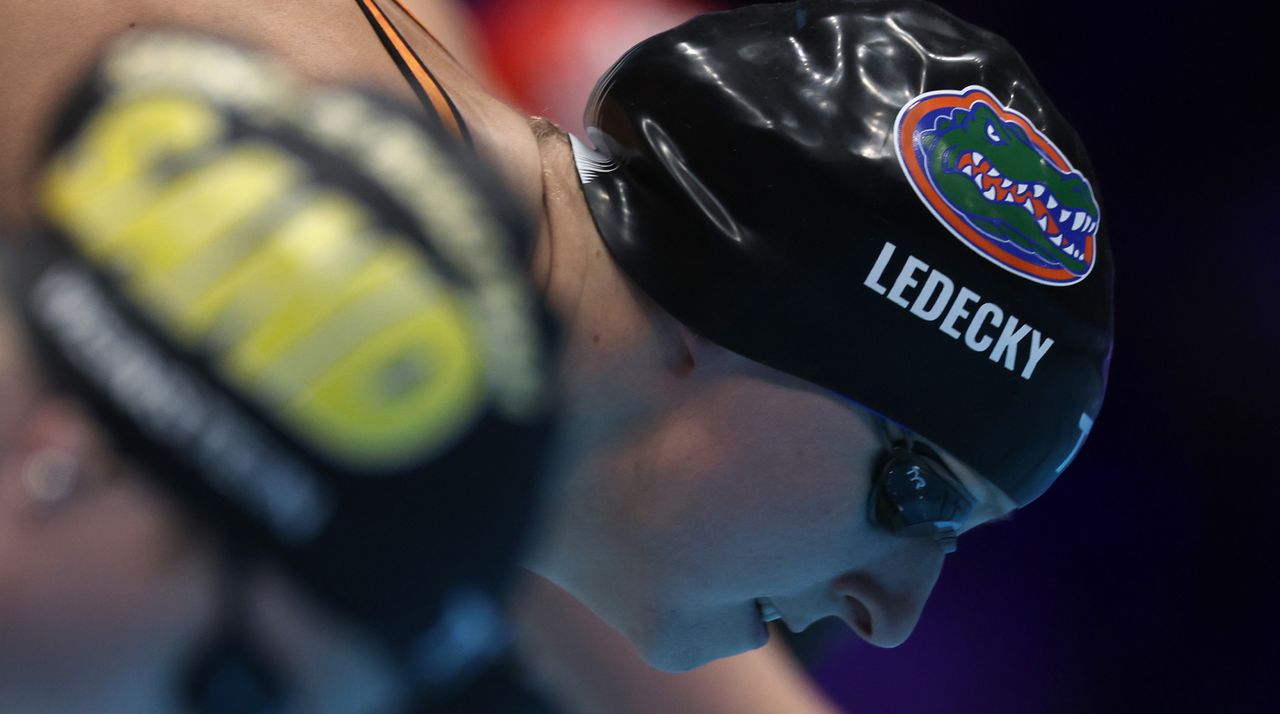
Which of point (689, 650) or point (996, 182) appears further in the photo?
point (689, 650)

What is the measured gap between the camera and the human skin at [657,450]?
3.59ft

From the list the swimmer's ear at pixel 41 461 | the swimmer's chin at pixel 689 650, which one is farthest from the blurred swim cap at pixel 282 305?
the swimmer's chin at pixel 689 650

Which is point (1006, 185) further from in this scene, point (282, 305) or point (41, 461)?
point (41, 461)

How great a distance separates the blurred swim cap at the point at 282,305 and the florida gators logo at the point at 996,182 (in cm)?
41

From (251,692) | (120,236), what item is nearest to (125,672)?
(251,692)

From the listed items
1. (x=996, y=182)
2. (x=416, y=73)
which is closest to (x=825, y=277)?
(x=996, y=182)

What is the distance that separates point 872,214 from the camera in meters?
1.10

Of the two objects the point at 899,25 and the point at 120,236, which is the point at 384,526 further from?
the point at 899,25

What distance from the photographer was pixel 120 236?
866 millimetres

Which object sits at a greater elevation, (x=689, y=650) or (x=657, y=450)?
(x=657, y=450)

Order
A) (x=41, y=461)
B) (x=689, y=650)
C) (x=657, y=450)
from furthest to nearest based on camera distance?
(x=689, y=650) → (x=657, y=450) → (x=41, y=461)

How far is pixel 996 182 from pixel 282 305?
66cm

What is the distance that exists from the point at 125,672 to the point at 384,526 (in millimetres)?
211

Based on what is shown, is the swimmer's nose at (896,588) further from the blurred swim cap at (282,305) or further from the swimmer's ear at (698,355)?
the blurred swim cap at (282,305)
